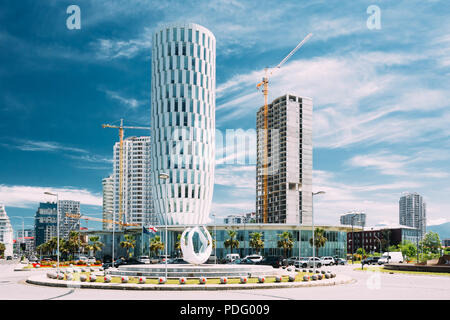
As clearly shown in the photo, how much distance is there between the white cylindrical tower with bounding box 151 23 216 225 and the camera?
112 meters

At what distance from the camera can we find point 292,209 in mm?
181500

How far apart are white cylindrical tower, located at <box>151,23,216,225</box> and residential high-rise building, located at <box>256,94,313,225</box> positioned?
236ft

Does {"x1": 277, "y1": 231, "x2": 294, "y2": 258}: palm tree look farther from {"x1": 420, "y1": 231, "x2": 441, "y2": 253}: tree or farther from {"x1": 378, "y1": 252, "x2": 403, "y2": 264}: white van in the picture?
{"x1": 420, "y1": 231, "x2": 441, "y2": 253}: tree

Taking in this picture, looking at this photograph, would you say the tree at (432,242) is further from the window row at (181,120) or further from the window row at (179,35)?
the window row at (179,35)

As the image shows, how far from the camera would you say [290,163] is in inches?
7254

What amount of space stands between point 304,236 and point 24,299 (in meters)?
85.4

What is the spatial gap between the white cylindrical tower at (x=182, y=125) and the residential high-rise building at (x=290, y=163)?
236 ft

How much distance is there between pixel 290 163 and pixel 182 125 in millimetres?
81348

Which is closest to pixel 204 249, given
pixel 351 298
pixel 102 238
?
pixel 351 298

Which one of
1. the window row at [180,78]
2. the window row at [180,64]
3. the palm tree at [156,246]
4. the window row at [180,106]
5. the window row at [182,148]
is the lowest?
the palm tree at [156,246]

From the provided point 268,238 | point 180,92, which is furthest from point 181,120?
point 268,238

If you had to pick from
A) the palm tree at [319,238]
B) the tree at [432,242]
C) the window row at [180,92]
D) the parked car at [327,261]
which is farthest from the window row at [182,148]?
the tree at [432,242]

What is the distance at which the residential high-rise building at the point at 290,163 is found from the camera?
182575 millimetres

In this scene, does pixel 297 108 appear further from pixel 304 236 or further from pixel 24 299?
pixel 24 299
